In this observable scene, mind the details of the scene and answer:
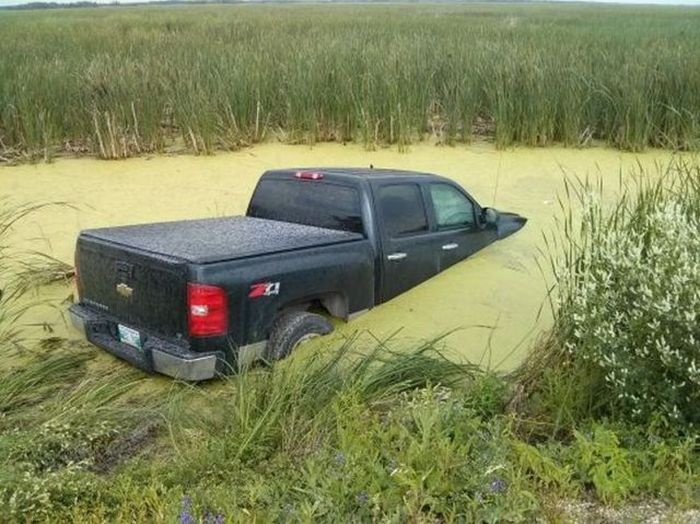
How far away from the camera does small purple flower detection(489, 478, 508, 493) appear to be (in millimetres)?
3373

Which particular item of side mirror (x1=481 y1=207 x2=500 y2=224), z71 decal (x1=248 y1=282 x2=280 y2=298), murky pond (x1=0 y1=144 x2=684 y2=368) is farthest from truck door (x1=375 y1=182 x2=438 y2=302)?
z71 decal (x1=248 y1=282 x2=280 y2=298)

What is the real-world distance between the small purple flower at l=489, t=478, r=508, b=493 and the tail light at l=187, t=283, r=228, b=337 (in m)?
1.97

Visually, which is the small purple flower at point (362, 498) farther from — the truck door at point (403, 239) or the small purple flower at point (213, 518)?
the truck door at point (403, 239)

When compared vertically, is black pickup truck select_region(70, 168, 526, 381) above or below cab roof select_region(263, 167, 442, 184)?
below

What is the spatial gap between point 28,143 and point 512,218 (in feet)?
22.3

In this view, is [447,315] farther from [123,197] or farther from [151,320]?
[123,197]

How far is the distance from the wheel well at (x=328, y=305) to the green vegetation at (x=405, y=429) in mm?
524

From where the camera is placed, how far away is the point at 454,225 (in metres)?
6.93

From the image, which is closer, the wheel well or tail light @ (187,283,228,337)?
tail light @ (187,283,228,337)

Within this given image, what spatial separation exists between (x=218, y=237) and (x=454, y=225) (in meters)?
2.22

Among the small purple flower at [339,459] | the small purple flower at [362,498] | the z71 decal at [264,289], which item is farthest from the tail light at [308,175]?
the small purple flower at [362,498]

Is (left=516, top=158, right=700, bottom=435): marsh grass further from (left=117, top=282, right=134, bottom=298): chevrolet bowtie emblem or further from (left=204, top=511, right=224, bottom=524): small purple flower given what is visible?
(left=117, top=282, right=134, bottom=298): chevrolet bowtie emblem

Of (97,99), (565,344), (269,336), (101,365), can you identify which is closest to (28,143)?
(97,99)

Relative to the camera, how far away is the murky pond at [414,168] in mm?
6172
